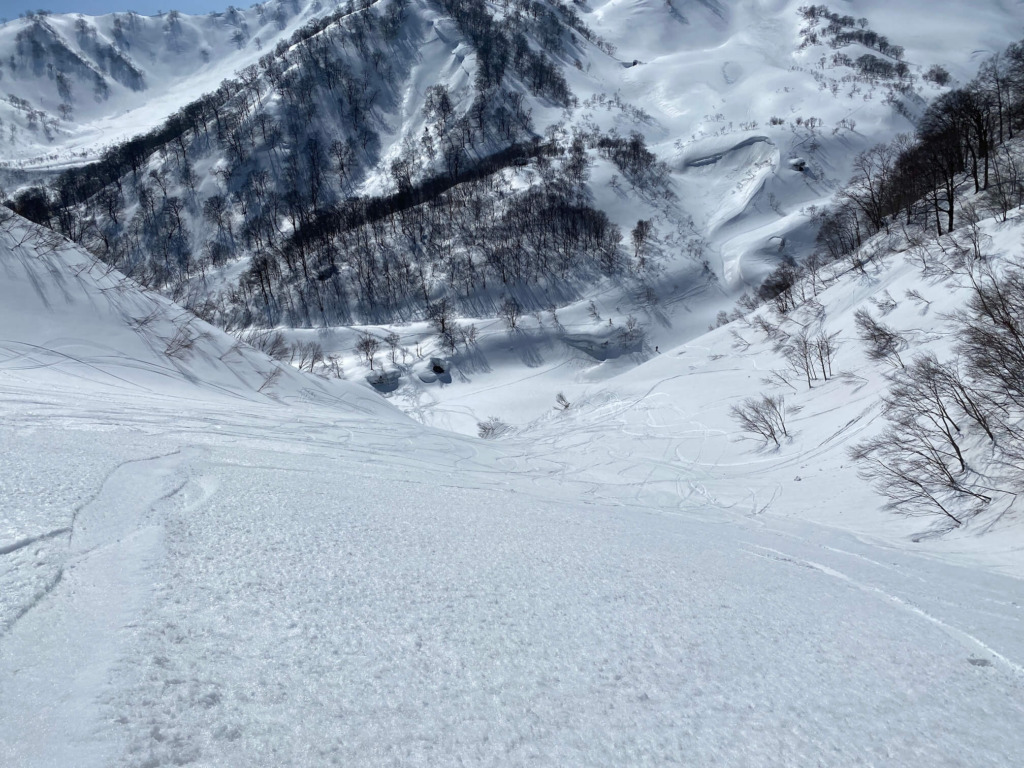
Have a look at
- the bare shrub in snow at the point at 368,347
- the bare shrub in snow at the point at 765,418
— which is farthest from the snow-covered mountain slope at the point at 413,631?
the bare shrub in snow at the point at 368,347

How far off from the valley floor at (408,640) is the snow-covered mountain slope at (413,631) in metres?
0.01

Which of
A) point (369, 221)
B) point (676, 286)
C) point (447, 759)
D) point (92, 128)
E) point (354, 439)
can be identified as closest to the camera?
point (447, 759)

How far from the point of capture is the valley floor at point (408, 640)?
1971 millimetres

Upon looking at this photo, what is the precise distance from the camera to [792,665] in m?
3.04

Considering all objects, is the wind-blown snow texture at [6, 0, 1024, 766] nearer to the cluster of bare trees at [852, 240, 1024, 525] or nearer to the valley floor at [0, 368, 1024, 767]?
the valley floor at [0, 368, 1024, 767]

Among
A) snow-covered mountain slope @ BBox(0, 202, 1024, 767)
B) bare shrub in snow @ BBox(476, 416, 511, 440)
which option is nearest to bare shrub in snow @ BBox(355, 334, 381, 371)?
bare shrub in snow @ BBox(476, 416, 511, 440)

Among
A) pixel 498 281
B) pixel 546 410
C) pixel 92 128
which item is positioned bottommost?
pixel 546 410

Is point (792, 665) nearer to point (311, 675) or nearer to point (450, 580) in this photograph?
point (450, 580)

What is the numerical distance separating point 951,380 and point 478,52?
409ft

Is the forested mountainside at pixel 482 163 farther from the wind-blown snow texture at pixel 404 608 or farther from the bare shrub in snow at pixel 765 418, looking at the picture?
the wind-blown snow texture at pixel 404 608

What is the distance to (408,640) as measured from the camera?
2619 millimetres

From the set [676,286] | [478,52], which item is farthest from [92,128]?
[676,286]

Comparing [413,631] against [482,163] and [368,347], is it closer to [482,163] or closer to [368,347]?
[368,347]

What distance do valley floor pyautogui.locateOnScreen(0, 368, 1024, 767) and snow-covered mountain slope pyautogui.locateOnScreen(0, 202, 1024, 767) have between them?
14mm
